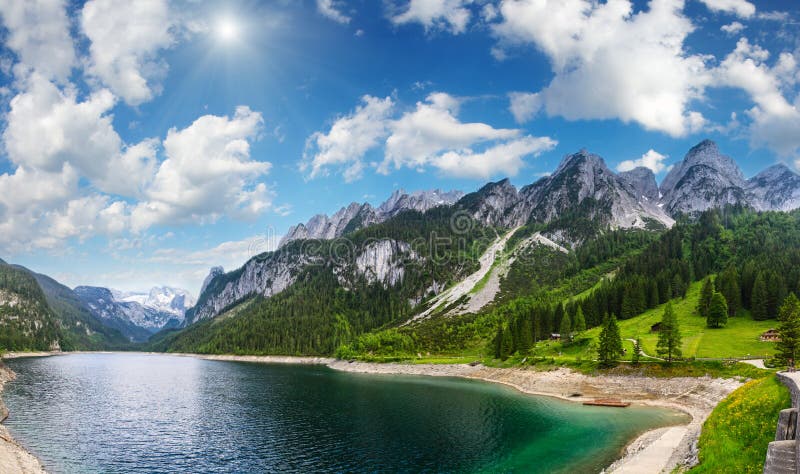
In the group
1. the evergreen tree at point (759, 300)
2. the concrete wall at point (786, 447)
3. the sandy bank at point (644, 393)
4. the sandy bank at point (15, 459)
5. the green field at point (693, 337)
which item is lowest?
the sandy bank at point (644, 393)

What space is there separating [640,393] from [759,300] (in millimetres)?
59921

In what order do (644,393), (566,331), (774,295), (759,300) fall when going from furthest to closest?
1. (566,331)
2. (759,300)
3. (774,295)
4. (644,393)

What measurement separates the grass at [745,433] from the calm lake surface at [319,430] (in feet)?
40.3

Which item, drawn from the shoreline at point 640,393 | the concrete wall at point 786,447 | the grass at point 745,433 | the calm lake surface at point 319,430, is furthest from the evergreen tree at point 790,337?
the concrete wall at point 786,447

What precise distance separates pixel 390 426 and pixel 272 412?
2608 cm

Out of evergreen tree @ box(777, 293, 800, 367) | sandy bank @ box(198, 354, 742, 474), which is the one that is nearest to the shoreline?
sandy bank @ box(198, 354, 742, 474)

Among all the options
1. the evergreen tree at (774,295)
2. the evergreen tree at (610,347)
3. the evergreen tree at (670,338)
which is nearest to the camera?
the evergreen tree at (670,338)

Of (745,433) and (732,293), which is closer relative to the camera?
(745,433)

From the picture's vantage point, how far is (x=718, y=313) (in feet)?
367

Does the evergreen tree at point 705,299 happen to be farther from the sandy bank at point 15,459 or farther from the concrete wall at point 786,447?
the sandy bank at point 15,459

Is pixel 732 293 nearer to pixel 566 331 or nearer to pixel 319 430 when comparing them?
pixel 566 331

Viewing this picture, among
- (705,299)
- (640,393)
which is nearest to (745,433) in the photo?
(640,393)

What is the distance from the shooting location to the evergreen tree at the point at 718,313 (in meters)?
112

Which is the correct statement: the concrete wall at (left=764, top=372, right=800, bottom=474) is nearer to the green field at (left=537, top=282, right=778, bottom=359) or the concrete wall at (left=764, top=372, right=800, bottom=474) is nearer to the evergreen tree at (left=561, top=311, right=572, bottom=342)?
the green field at (left=537, top=282, right=778, bottom=359)
